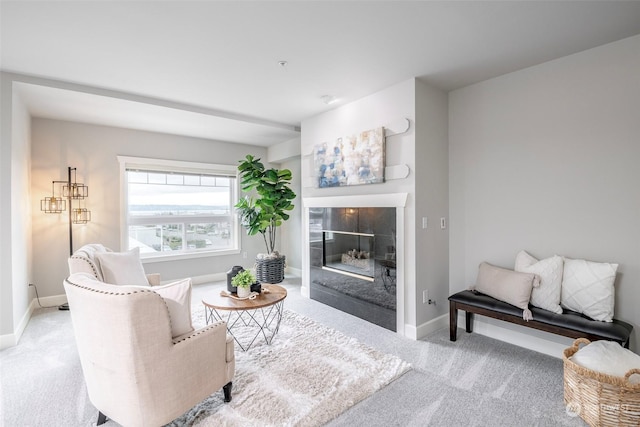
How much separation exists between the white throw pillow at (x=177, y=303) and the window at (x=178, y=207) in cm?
356

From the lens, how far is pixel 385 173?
3328 mm

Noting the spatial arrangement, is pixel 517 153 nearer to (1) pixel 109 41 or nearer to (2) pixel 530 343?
(2) pixel 530 343

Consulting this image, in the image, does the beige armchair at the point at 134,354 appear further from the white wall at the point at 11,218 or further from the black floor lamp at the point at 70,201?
the black floor lamp at the point at 70,201

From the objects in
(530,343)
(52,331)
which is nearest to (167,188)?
(52,331)

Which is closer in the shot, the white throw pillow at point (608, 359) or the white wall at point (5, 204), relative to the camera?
the white throw pillow at point (608, 359)

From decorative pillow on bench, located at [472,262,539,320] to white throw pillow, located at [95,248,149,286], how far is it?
3.22m

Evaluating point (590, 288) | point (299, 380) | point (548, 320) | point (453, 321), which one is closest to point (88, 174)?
point (299, 380)

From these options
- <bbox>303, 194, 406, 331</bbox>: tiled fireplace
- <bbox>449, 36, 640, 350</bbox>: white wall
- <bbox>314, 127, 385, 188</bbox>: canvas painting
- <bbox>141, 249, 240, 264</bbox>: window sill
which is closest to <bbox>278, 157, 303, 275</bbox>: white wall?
<bbox>141, 249, 240, 264</bbox>: window sill

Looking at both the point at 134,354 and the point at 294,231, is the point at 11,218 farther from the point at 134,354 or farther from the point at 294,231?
the point at 294,231

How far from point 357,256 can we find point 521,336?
1813 millimetres

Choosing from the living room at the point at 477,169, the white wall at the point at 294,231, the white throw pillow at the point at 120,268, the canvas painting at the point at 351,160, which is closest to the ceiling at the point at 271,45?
the living room at the point at 477,169

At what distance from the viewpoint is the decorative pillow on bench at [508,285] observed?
2.57 meters

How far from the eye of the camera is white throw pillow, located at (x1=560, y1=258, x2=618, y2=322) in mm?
2275

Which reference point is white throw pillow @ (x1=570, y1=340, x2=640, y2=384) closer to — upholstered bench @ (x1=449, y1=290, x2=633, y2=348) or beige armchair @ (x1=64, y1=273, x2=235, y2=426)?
upholstered bench @ (x1=449, y1=290, x2=633, y2=348)
